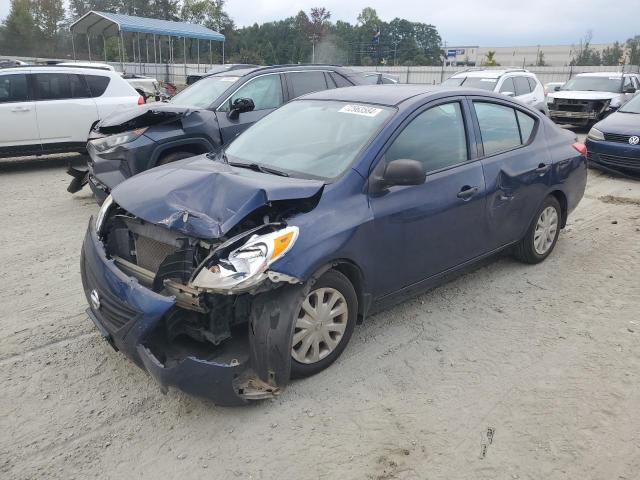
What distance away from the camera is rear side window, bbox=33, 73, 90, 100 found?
9.76m

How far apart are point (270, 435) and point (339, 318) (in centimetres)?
85

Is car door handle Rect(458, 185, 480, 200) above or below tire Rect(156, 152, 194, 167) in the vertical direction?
above

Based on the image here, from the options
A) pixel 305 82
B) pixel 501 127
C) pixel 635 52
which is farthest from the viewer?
pixel 635 52

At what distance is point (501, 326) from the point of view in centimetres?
424

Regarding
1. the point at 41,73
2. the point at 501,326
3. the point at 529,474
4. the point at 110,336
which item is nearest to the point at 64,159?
the point at 41,73

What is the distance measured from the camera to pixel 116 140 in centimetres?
674

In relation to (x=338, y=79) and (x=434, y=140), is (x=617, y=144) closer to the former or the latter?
(x=338, y=79)

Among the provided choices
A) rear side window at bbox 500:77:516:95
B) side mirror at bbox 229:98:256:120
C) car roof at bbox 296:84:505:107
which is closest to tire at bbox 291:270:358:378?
car roof at bbox 296:84:505:107

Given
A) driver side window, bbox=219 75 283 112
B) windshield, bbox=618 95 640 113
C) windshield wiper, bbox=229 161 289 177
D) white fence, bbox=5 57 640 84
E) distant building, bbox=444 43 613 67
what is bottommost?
windshield wiper, bbox=229 161 289 177

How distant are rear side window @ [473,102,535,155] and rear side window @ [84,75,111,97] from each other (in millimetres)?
8006

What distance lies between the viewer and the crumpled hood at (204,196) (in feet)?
10.2

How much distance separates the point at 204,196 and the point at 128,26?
2964 centimetres

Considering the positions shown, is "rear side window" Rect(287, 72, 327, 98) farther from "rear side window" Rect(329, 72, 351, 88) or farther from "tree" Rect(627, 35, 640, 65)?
"tree" Rect(627, 35, 640, 65)

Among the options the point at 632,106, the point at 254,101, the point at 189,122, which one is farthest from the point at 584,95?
the point at 189,122
